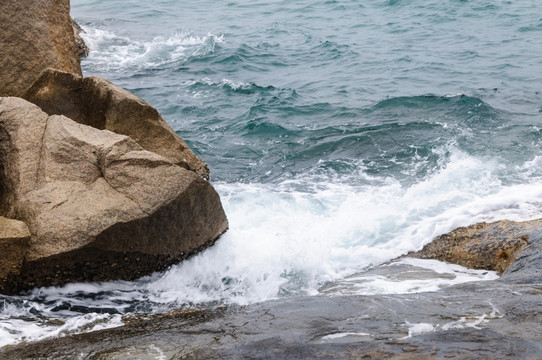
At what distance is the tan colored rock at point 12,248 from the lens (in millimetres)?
5367

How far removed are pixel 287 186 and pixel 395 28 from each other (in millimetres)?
12434

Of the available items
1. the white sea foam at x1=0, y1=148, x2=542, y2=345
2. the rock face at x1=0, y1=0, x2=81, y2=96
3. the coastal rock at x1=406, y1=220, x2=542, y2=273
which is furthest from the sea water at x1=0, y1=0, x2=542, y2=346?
the rock face at x1=0, y1=0, x2=81, y2=96

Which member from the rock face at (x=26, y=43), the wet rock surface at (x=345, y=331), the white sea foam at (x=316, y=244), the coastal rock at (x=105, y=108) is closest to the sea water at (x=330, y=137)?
the white sea foam at (x=316, y=244)

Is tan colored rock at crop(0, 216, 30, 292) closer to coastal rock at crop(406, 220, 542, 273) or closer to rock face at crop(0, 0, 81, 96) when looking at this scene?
rock face at crop(0, 0, 81, 96)

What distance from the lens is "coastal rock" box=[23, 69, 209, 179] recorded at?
7.41 m

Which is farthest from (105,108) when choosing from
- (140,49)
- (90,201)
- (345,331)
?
(140,49)

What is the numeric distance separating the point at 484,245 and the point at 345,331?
322 centimetres

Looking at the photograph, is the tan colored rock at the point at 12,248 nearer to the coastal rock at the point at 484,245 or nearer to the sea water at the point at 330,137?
the sea water at the point at 330,137

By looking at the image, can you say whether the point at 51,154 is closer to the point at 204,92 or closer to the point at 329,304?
the point at 329,304

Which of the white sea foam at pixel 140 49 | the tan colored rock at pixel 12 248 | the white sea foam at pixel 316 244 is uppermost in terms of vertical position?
the white sea foam at pixel 140 49

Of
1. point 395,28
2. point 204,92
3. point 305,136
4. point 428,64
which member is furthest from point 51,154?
point 395,28

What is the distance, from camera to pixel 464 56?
54.8ft

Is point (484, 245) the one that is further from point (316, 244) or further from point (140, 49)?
point (140, 49)

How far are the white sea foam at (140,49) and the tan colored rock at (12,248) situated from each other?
447 inches
